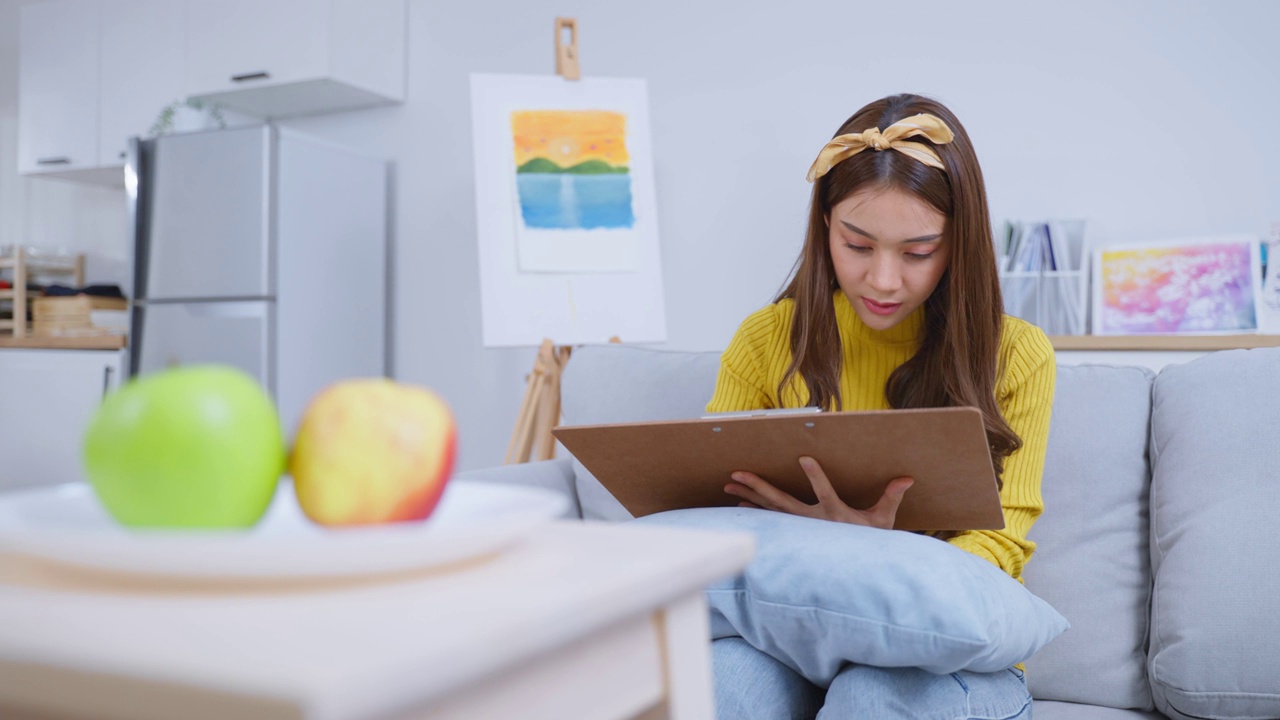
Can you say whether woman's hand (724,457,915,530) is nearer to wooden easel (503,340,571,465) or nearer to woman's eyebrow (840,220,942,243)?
woman's eyebrow (840,220,942,243)

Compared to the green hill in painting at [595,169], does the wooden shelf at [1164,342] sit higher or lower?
lower

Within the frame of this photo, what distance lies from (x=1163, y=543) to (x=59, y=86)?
4.15 metres

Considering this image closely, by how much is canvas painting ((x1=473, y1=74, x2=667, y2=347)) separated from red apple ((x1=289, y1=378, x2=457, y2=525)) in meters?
2.09

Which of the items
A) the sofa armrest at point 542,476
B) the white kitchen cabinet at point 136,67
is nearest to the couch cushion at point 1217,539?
the sofa armrest at point 542,476

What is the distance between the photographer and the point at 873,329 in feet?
5.05

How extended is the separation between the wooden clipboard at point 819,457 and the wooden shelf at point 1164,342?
147 cm

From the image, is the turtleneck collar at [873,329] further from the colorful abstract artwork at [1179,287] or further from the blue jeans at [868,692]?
the colorful abstract artwork at [1179,287]

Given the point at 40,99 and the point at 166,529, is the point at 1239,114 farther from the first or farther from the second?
the point at 40,99

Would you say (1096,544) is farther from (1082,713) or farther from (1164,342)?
(1164,342)

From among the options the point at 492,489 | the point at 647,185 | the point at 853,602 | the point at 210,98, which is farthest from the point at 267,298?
the point at 492,489

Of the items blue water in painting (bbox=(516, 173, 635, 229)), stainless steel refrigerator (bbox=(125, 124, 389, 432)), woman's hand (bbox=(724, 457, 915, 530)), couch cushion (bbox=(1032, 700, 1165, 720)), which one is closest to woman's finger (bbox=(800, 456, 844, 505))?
woman's hand (bbox=(724, 457, 915, 530))

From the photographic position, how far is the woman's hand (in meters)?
1.08

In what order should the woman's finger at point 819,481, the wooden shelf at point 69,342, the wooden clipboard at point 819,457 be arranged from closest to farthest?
the wooden clipboard at point 819,457
the woman's finger at point 819,481
the wooden shelf at point 69,342

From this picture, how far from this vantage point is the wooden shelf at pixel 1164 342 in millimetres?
2258
